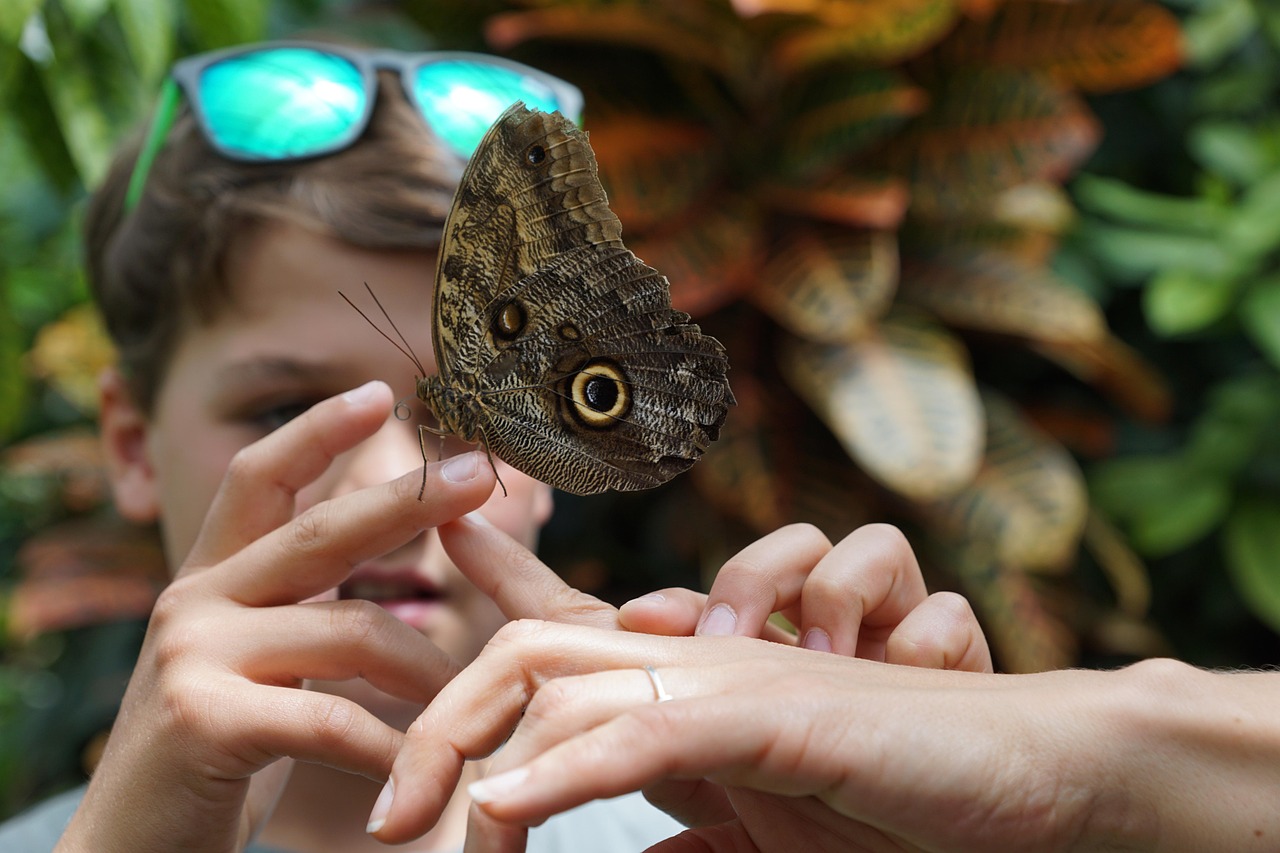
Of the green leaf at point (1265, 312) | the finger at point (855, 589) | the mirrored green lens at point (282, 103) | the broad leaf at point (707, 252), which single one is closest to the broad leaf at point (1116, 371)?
the green leaf at point (1265, 312)

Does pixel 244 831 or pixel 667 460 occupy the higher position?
pixel 667 460

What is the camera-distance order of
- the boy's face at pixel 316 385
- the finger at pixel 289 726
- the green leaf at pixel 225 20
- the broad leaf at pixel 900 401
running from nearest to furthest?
the finger at pixel 289 726
the boy's face at pixel 316 385
the green leaf at pixel 225 20
the broad leaf at pixel 900 401

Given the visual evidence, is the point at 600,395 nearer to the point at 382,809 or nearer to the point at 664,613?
the point at 664,613

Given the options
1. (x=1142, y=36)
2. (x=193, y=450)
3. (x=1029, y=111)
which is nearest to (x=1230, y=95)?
(x=1142, y=36)

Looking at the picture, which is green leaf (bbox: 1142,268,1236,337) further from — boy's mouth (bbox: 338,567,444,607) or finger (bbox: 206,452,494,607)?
finger (bbox: 206,452,494,607)

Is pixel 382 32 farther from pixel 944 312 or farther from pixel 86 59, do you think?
pixel 944 312

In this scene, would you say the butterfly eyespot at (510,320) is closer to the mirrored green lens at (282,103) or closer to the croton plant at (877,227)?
the mirrored green lens at (282,103)

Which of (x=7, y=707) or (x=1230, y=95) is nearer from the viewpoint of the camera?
(x=1230, y=95)
